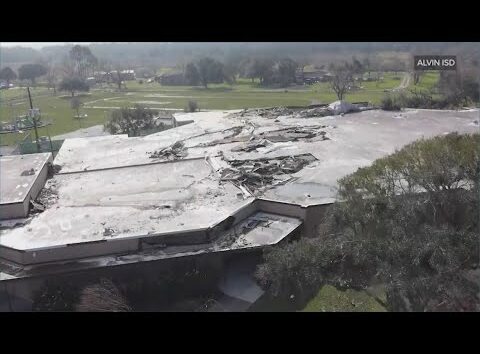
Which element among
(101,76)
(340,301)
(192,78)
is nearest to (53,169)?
(340,301)

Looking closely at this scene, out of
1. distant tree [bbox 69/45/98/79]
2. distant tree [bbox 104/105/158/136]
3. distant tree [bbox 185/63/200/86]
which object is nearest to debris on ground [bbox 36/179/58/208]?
distant tree [bbox 69/45/98/79]

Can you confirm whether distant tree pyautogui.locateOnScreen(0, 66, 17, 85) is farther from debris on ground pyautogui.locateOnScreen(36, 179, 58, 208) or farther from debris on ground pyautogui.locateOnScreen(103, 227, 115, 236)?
debris on ground pyautogui.locateOnScreen(103, 227, 115, 236)

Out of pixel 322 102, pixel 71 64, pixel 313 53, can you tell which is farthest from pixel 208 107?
pixel 313 53

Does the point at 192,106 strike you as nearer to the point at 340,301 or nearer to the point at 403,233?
the point at 403,233

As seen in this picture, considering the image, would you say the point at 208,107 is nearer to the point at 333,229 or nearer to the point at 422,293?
the point at 333,229

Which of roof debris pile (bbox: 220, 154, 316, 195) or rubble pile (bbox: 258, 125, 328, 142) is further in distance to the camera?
rubble pile (bbox: 258, 125, 328, 142)
